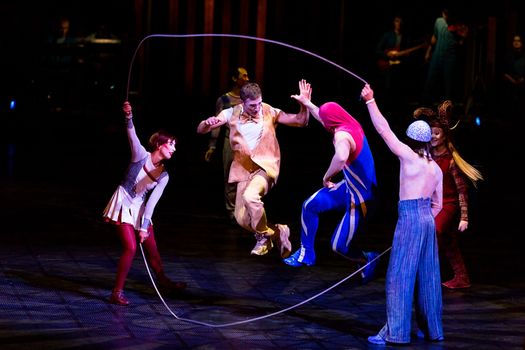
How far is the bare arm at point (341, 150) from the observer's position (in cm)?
1051

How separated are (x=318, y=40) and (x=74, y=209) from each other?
8110mm

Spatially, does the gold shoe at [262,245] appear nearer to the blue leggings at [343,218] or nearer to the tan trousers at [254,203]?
the tan trousers at [254,203]

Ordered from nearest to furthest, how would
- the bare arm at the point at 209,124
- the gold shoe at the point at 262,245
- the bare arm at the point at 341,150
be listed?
the bare arm at the point at 341,150 < the bare arm at the point at 209,124 < the gold shoe at the point at 262,245

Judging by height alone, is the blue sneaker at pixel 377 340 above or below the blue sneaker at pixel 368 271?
below

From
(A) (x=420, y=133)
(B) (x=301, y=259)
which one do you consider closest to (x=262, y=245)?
(B) (x=301, y=259)

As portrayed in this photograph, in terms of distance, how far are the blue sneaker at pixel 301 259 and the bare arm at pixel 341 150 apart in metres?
0.97

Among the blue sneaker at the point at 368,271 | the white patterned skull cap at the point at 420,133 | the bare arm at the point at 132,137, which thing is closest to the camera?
the white patterned skull cap at the point at 420,133

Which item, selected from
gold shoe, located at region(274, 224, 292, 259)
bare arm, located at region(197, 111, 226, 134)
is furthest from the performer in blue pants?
bare arm, located at region(197, 111, 226, 134)

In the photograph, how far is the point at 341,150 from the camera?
10.6m

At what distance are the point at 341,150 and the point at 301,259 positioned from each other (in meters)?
1.37

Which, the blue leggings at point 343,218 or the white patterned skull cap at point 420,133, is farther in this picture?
the blue leggings at point 343,218

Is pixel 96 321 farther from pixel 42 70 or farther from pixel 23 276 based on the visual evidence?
pixel 42 70

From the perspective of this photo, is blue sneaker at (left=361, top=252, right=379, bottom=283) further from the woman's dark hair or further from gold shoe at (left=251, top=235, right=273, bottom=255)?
the woman's dark hair

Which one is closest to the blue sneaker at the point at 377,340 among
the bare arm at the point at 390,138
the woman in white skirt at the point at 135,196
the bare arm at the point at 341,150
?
the bare arm at the point at 390,138
